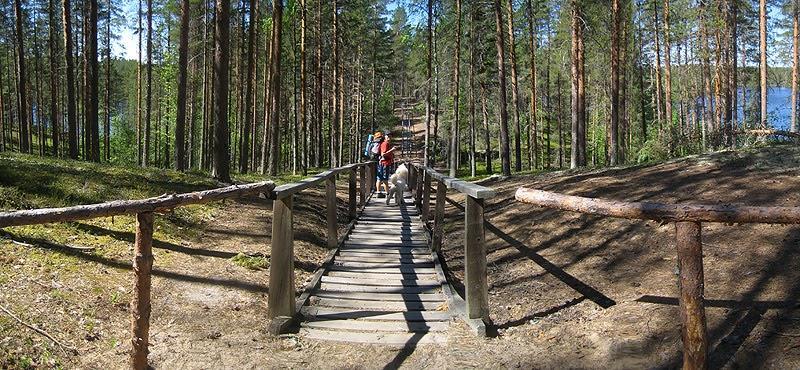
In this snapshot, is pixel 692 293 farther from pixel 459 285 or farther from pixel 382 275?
pixel 382 275

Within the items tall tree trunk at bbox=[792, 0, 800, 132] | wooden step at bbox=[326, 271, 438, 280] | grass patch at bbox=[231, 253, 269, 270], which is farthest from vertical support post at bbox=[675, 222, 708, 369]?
tall tree trunk at bbox=[792, 0, 800, 132]

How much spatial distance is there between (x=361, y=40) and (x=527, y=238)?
119ft

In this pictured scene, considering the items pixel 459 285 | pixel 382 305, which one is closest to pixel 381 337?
pixel 382 305

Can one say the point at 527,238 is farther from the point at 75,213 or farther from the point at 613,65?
the point at 613,65

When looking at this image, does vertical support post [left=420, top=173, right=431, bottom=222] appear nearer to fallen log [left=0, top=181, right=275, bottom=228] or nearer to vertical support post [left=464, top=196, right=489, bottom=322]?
vertical support post [left=464, top=196, right=489, bottom=322]

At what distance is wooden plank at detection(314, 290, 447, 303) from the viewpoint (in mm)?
5430

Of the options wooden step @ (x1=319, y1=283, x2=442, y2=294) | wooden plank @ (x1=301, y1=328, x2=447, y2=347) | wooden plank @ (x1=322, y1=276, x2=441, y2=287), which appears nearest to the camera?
wooden plank @ (x1=301, y1=328, x2=447, y2=347)

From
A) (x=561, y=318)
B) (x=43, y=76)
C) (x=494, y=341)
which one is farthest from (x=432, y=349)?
(x=43, y=76)

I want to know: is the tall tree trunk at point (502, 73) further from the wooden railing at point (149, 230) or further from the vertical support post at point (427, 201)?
the wooden railing at point (149, 230)

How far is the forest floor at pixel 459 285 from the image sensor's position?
3688 mm

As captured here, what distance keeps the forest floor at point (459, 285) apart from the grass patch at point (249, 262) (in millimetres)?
25

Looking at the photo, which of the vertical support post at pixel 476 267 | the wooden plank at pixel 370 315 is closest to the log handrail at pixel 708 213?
the vertical support post at pixel 476 267

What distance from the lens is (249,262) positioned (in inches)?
238

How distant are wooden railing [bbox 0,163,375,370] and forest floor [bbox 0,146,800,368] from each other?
1.20 feet
